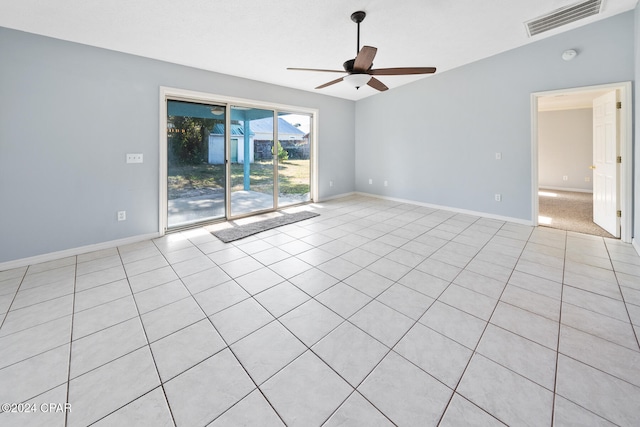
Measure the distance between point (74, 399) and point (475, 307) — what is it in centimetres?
262

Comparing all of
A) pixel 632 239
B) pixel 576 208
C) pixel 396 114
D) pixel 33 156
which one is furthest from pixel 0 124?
pixel 576 208

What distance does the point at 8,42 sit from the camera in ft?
8.95

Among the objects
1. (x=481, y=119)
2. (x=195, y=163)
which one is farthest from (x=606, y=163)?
(x=195, y=163)

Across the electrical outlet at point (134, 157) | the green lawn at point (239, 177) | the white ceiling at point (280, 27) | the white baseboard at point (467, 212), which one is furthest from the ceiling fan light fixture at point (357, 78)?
the white baseboard at point (467, 212)

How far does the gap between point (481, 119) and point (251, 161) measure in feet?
14.4

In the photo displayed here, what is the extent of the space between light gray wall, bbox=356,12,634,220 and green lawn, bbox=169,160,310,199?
2040 mm

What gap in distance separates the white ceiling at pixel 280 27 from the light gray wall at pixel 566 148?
5476mm

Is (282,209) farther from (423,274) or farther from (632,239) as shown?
(632,239)

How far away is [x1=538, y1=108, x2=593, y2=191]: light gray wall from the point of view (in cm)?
724

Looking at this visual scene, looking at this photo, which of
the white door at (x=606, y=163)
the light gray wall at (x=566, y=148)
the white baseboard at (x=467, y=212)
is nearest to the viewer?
the white door at (x=606, y=163)

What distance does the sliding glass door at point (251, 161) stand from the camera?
482cm

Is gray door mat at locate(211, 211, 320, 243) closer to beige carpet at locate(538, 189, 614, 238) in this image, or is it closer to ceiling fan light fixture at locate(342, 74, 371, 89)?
ceiling fan light fixture at locate(342, 74, 371, 89)

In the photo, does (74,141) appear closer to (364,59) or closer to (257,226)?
(257,226)

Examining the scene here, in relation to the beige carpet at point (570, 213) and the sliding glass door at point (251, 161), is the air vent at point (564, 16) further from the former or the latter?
the sliding glass door at point (251, 161)
